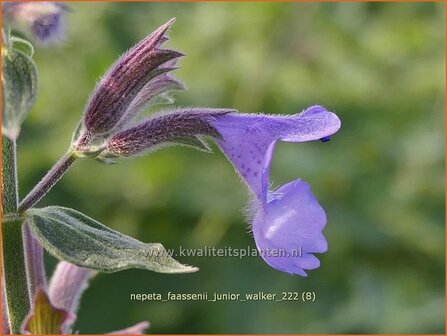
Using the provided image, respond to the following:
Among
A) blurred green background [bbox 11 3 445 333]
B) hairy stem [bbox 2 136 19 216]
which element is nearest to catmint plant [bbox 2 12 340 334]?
hairy stem [bbox 2 136 19 216]

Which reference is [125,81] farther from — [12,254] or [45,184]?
[12,254]

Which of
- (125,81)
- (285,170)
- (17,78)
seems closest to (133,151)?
(125,81)

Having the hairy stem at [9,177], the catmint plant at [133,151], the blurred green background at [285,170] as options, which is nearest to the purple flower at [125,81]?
the catmint plant at [133,151]

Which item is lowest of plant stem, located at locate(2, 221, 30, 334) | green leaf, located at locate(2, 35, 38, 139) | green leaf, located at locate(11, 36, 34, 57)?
plant stem, located at locate(2, 221, 30, 334)

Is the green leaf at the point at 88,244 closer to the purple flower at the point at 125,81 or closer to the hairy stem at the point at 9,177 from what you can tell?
the hairy stem at the point at 9,177

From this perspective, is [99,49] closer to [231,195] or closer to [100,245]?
[231,195]

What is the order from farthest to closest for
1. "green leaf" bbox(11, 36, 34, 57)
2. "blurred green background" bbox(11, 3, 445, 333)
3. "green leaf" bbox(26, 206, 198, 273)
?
1. "blurred green background" bbox(11, 3, 445, 333)
2. "green leaf" bbox(11, 36, 34, 57)
3. "green leaf" bbox(26, 206, 198, 273)

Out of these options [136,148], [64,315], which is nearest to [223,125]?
[136,148]

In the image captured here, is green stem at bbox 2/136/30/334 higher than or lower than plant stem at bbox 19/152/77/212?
lower

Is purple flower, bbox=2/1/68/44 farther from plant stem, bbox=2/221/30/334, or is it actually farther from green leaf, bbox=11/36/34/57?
plant stem, bbox=2/221/30/334
